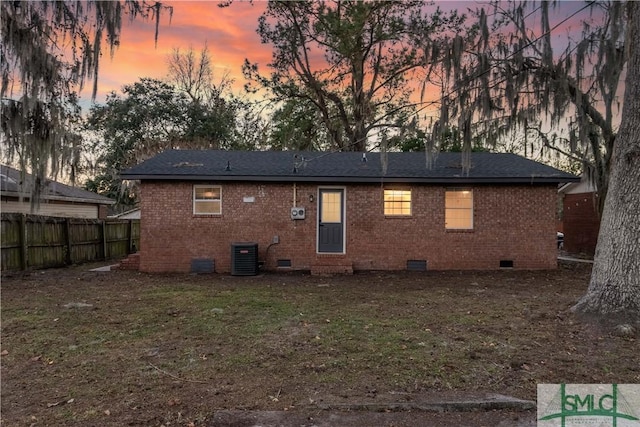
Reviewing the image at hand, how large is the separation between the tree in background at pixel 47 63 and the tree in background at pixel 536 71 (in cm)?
584

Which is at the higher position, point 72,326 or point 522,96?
point 522,96

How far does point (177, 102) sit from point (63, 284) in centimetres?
1848

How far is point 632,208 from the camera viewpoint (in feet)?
17.9

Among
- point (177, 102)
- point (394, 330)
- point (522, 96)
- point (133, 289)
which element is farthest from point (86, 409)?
point (177, 102)

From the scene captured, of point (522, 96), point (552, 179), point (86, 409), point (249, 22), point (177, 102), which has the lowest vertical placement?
point (86, 409)

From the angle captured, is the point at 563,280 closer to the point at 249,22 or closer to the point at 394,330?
the point at 394,330

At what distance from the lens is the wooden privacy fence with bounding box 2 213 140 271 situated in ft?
34.8

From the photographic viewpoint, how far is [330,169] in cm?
1170

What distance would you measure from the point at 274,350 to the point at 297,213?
6708mm

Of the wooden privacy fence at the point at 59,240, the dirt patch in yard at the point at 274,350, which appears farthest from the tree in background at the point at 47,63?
the wooden privacy fence at the point at 59,240
